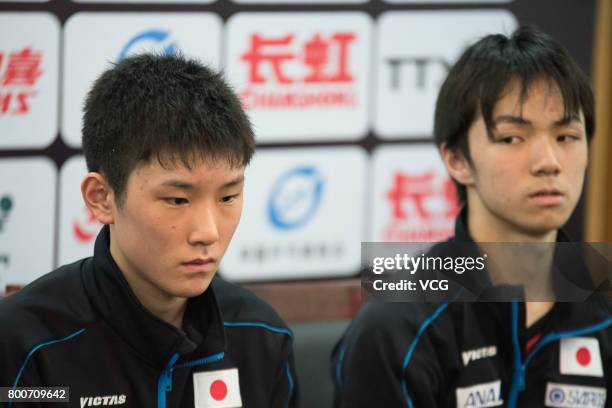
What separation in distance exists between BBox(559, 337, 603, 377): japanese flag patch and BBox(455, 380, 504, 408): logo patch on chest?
143 mm

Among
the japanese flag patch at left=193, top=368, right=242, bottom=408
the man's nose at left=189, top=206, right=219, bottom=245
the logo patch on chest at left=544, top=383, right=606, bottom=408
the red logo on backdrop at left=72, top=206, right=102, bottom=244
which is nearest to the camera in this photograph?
the man's nose at left=189, top=206, right=219, bottom=245

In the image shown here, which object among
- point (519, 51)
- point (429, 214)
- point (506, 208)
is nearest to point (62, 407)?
point (506, 208)

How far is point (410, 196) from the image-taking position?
2465mm

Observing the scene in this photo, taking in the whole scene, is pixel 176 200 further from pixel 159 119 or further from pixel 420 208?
pixel 420 208

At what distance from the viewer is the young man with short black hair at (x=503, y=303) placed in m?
1.73

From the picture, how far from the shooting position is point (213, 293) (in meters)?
1.55

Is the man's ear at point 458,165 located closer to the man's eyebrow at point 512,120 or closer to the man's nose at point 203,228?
the man's eyebrow at point 512,120

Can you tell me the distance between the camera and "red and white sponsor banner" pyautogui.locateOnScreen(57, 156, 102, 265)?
2.17 m

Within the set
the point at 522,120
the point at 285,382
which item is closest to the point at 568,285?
the point at 522,120

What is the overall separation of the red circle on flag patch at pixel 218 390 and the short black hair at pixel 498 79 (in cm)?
64

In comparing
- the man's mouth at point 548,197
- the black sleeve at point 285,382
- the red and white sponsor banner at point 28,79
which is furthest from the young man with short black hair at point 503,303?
the red and white sponsor banner at point 28,79

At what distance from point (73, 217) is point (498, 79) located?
993 mm

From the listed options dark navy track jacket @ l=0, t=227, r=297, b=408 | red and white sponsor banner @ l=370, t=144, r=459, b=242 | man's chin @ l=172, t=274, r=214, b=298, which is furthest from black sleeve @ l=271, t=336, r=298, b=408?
red and white sponsor banner @ l=370, t=144, r=459, b=242

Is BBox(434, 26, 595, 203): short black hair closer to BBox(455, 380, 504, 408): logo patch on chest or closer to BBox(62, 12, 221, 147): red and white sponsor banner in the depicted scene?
BBox(455, 380, 504, 408): logo patch on chest
